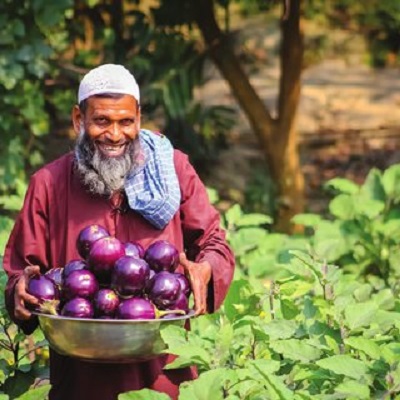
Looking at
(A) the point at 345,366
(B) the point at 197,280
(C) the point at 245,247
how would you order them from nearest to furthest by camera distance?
(A) the point at 345,366, (B) the point at 197,280, (C) the point at 245,247

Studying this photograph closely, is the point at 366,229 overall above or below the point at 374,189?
below

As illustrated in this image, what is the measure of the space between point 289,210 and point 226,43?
118cm

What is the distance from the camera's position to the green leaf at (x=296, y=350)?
373 centimetres

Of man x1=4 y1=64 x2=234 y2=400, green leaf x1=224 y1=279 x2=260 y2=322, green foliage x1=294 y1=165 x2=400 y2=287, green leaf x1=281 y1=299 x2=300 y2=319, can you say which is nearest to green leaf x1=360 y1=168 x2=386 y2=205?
green foliage x1=294 y1=165 x2=400 y2=287

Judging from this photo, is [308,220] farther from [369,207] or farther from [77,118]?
[77,118]

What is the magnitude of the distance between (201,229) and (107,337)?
1.94 ft

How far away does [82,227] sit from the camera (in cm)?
383

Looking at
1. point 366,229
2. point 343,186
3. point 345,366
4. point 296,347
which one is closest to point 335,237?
point 366,229

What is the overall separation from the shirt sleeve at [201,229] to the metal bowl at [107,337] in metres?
0.32

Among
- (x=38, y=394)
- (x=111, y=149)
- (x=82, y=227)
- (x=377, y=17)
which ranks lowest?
(x=38, y=394)

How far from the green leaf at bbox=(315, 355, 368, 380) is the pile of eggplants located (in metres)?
0.40

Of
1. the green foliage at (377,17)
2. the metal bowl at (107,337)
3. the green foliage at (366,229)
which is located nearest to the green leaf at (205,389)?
the metal bowl at (107,337)

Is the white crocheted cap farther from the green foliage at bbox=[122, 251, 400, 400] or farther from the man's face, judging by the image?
the green foliage at bbox=[122, 251, 400, 400]

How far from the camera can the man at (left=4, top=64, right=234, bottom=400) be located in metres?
3.79
